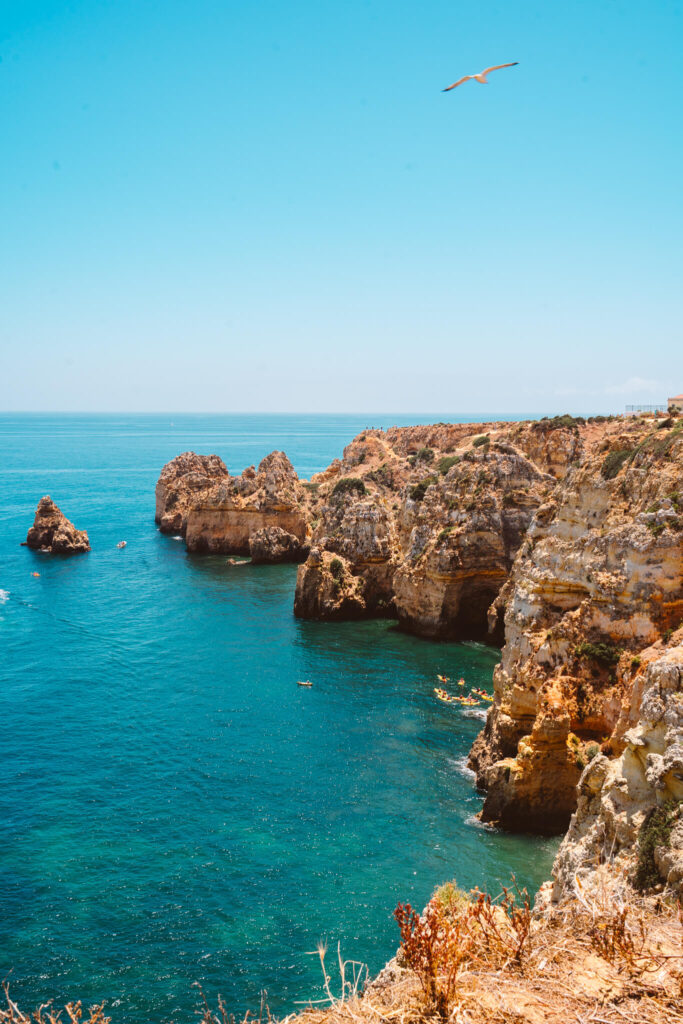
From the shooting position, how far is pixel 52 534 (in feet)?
251

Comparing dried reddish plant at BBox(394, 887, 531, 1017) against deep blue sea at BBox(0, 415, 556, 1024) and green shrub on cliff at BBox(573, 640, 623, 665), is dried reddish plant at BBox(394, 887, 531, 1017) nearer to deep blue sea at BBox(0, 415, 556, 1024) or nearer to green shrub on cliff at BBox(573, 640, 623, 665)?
deep blue sea at BBox(0, 415, 556, 1024)

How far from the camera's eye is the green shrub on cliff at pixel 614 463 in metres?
25.3

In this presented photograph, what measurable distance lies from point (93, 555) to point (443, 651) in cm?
4639

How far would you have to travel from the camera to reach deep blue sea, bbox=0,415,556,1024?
18.9m

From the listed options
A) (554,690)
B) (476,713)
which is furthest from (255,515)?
(554,690)

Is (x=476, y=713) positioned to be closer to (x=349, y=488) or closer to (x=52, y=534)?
(x=349, y=488)

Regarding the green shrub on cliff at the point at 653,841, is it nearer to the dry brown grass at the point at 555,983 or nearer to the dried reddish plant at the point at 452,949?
the dry brown grass at the point at 555,983

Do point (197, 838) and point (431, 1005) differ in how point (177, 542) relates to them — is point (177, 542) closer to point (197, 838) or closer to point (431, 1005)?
point (197, 838)

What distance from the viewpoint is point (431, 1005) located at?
21.8 ft

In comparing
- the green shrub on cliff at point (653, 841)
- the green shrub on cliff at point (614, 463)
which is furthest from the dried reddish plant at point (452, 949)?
the green shrub on cliff at point (614, 463)

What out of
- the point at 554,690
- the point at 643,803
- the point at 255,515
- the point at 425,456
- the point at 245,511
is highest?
the point at 425,456

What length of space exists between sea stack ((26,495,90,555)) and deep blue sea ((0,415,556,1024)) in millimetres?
23172

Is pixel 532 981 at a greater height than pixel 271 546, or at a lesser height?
greater

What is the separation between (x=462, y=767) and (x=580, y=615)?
1003 cm
